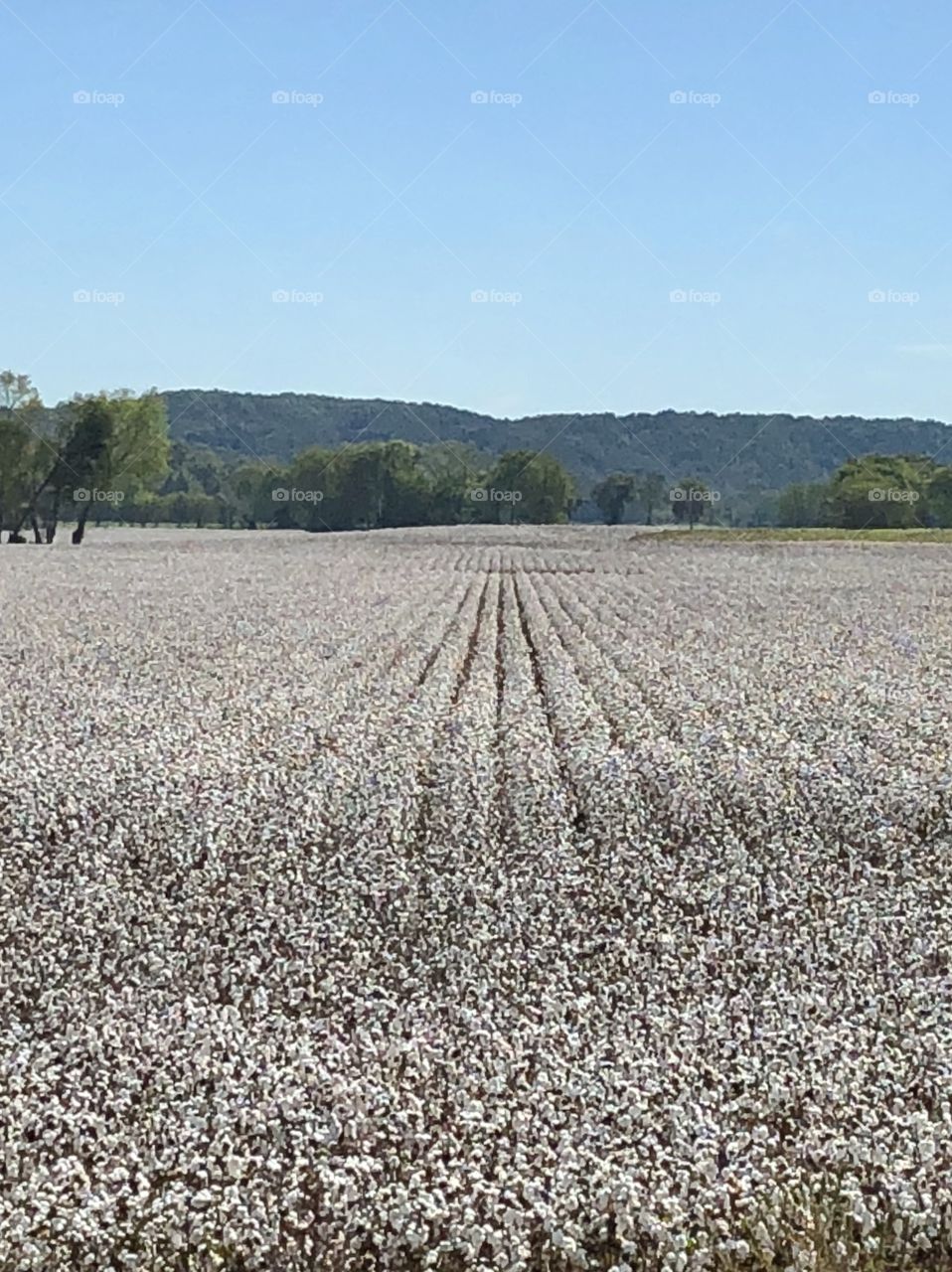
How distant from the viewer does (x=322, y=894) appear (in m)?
10.0

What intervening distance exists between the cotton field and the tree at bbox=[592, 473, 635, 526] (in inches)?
5953

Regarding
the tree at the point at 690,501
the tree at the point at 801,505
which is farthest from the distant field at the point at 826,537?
the tree at the point at 801,505

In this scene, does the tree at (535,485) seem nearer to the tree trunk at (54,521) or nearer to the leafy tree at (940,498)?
the leafy tree at (940,498)

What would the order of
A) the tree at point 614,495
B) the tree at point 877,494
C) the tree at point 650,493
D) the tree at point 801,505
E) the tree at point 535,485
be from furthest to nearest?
the tree at point 650,493 → the tree at point 614,495 → the tree at point 801,505 → the tree at point 535,485 → the tree at point 877,494

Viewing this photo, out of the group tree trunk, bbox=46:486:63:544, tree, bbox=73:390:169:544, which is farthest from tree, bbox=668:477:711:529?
tree trunk, bbox=46:486:63:544

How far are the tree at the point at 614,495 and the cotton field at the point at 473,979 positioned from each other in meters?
151

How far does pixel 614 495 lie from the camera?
169m

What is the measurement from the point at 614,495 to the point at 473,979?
16244cm

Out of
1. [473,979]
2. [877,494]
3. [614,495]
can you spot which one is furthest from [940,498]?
[473,979]

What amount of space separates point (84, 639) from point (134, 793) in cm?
1398

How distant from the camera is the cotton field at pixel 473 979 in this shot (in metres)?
6.13

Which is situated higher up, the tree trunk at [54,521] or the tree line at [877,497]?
the tree line at [877,497]

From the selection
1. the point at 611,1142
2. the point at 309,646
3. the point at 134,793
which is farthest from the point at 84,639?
the point at 611,1142

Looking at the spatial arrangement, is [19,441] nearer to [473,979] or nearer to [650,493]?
[473,979]
